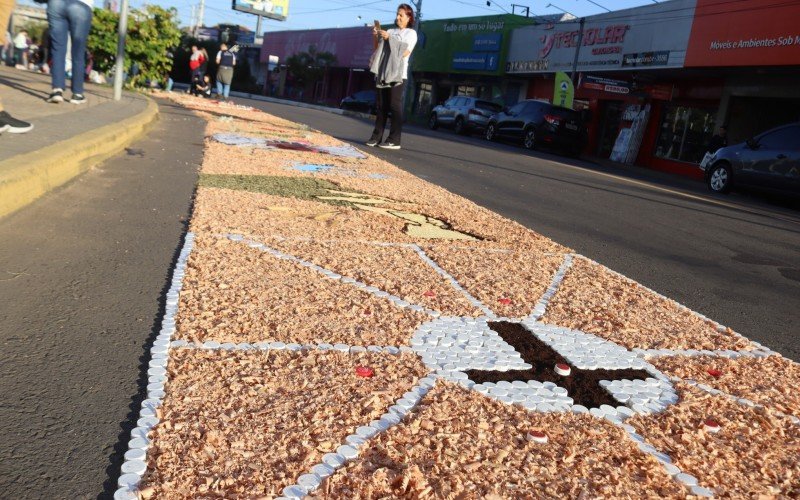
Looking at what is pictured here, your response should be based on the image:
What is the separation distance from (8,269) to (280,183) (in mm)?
3617

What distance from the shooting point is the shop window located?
79.8 ft

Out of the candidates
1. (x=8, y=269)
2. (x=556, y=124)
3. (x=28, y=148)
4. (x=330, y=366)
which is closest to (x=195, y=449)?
(x=330, y=366)

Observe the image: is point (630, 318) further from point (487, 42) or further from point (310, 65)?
point (310, 65)

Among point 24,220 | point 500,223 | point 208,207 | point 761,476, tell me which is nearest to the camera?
point 761,476

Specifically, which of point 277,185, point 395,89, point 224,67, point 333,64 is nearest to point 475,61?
point 224,67

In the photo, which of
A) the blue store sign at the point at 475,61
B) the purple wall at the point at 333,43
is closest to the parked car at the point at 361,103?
the blue store sign at the point at 475,61

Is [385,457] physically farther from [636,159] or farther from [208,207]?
[636,159]

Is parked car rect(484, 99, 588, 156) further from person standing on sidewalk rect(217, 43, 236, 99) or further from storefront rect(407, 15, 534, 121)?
storefront rect(407, 15, 534, 121)

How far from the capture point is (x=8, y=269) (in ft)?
11.3

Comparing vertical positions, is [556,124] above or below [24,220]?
above

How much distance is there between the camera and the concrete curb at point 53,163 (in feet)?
14.8

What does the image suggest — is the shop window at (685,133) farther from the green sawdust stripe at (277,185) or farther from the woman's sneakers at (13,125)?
the woman's sneakers at (13,125)

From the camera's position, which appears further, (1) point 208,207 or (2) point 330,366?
(1) point 208,207

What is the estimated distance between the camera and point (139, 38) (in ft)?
53.5
